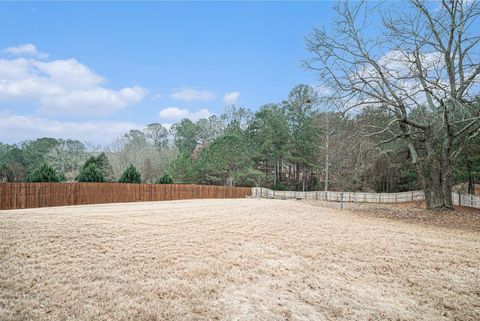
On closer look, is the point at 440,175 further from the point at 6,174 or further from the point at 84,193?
the point at 6,174

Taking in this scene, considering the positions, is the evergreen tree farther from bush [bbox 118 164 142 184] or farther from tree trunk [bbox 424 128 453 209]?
tree trunk [bbox 424 128 453 209]

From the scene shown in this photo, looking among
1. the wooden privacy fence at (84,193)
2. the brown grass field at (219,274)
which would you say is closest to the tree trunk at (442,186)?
the brown grass field at (219,274)

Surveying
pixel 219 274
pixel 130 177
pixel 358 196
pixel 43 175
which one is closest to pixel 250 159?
pixel 358 196

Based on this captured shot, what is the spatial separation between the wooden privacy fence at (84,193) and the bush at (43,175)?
1.48 metres

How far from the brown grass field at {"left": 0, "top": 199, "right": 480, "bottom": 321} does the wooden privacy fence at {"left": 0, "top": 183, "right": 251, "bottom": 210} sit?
8651 mm

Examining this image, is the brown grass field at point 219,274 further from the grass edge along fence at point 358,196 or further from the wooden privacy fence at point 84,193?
the grass edge along fence at point 358,196

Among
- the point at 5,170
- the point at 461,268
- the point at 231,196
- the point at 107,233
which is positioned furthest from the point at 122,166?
the point at 461,268

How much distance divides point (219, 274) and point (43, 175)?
15.2m

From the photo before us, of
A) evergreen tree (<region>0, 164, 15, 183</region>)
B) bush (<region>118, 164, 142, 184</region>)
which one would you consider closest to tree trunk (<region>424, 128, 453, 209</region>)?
bush (<region>118, 164, 142, 184</region>)

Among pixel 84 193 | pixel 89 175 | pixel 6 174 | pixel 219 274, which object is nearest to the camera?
pixel 219 274

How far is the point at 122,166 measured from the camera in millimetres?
37906

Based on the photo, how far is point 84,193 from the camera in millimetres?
16469

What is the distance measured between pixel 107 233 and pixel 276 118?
28079 millimetres

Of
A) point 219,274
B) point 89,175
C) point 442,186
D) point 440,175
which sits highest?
point 440,175
